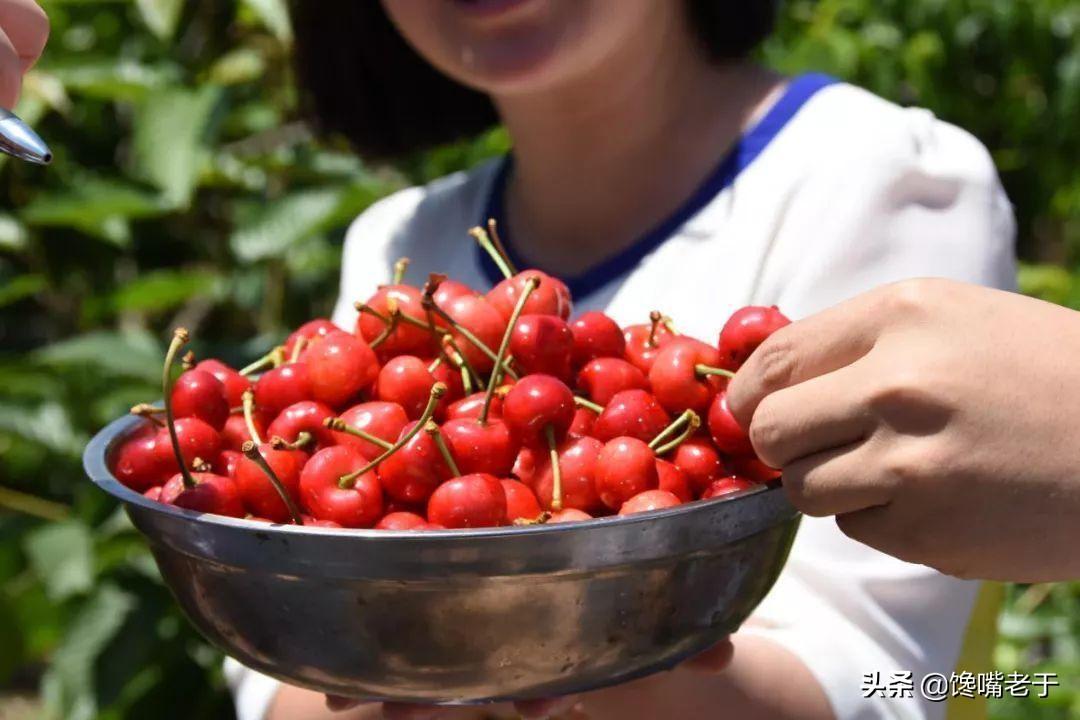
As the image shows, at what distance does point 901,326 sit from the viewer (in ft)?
1.98

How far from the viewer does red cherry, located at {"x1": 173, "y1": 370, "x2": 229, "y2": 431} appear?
2.55ft

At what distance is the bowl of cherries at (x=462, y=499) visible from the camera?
2.02ft

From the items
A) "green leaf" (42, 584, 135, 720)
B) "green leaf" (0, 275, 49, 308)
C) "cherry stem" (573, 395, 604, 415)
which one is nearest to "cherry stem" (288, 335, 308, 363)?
"cherry stem" (573, 395, 604, 415)

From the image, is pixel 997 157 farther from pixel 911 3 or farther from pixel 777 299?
pixel 777 299

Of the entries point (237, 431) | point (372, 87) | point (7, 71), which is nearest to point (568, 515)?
point (237, 431)

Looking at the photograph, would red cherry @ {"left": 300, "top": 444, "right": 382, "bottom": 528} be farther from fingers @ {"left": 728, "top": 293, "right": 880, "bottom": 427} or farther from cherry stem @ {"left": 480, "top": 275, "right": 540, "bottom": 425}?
fingers @ {"left": 728, "top": 293, "right": 880, "bottom": 427}

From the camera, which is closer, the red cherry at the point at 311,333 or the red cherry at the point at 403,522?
the red cherry at the point at 403,522

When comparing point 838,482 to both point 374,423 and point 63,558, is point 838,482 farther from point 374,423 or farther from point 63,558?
point 63,558

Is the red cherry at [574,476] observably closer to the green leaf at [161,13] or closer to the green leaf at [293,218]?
the green leaf at [293,218]

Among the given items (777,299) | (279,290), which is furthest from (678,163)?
(279,290)

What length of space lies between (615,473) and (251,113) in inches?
50.3

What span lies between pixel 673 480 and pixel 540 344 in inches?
4.8

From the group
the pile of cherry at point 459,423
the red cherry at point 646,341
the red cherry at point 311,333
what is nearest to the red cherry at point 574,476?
the pile of cherry at point 459,423

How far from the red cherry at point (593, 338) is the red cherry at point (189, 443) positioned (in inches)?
9.2
